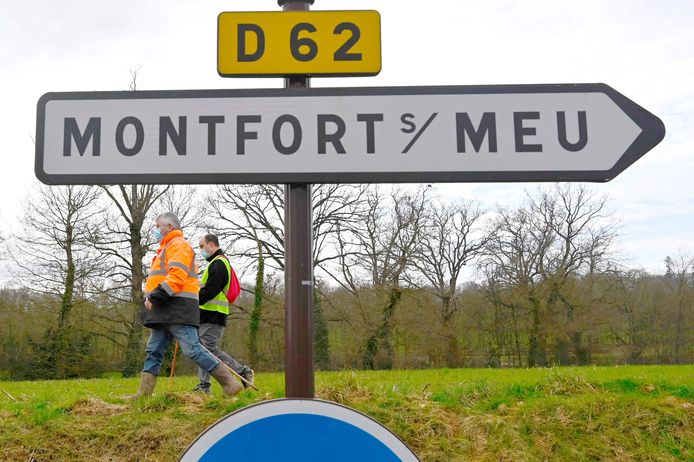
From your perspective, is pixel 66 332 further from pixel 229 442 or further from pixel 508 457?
pixel 229 442

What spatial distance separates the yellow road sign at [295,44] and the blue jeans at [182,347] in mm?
3688

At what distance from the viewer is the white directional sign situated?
2.31 m

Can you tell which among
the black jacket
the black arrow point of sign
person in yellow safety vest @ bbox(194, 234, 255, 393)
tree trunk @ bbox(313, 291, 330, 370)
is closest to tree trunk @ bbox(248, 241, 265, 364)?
tree trunk @ bbox(313, 291, 330, 370)

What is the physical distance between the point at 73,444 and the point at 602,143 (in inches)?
154

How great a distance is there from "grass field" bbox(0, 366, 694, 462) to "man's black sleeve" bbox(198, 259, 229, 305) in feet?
4.74

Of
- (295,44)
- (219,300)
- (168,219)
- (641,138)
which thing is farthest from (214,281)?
(641,138)

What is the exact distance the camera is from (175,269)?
18.1 feet

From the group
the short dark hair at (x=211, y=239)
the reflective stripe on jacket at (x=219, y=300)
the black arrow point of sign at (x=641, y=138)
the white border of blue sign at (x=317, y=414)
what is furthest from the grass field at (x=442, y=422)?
the white border of blue sign at (x=317, y=414)

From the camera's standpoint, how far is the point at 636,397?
5.14 metres

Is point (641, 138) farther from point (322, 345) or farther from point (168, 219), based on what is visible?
point (322, 345)

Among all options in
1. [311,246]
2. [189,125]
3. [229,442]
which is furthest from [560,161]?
[229,442]

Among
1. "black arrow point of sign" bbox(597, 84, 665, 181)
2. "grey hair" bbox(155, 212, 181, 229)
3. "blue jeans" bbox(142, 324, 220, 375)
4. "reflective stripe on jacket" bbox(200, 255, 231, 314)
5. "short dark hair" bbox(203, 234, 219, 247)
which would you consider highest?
"grey hair" bbox(155, 212, 181, 229)

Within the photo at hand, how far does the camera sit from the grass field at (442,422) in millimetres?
4367

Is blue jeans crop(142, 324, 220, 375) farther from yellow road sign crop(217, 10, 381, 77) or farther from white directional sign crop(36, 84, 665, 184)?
yellow road sign crop(217, 10, 381, 77)
